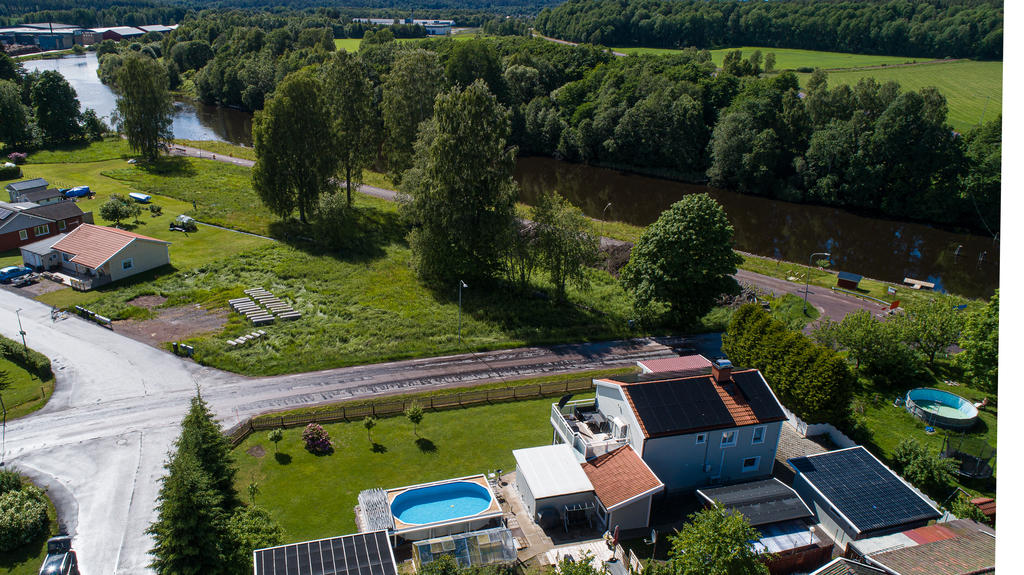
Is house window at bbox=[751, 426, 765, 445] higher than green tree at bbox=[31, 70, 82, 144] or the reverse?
the reverse

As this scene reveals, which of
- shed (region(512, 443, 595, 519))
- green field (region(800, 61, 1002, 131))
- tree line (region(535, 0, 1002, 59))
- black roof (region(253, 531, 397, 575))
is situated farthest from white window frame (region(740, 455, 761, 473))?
tree line (region(535, 0, 1002, 59))

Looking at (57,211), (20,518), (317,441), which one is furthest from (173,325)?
(57,211)

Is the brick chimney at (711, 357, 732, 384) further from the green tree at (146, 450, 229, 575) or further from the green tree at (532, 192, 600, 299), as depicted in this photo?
the green tree at (146, 450, 229, 575)

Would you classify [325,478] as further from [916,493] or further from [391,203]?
[391,203]

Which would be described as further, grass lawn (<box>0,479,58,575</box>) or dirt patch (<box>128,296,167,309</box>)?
dirt patch (<box>128,296,167,309</box>)

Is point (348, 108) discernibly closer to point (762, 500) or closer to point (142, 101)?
point (142, 101)

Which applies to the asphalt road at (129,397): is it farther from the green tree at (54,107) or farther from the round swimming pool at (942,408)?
the green tree at (54,107)
